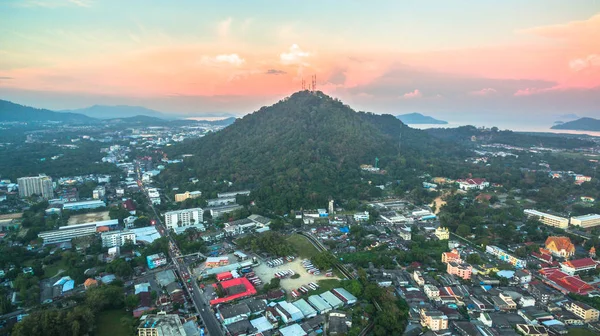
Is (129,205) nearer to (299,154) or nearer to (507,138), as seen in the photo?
(299,154)

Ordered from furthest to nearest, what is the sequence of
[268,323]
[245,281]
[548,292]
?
[245,281] → [548,292] → [268,323]

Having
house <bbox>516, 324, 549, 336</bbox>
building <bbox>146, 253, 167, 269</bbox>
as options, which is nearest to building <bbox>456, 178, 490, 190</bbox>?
house <bbox>516, 324, 549, 336</bbox>

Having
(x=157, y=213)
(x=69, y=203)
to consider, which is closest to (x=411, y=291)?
(x=157, y=213)

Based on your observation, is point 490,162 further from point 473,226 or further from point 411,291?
point 411,291

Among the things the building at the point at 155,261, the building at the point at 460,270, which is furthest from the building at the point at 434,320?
the building at the point at 155,261

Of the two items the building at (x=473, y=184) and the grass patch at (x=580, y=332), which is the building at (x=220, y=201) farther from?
the grass patch at (x=580, y=332)

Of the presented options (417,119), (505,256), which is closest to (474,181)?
(505,256)

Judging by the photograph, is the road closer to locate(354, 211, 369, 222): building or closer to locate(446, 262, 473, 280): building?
locate(446, 262, 473, 280): building
